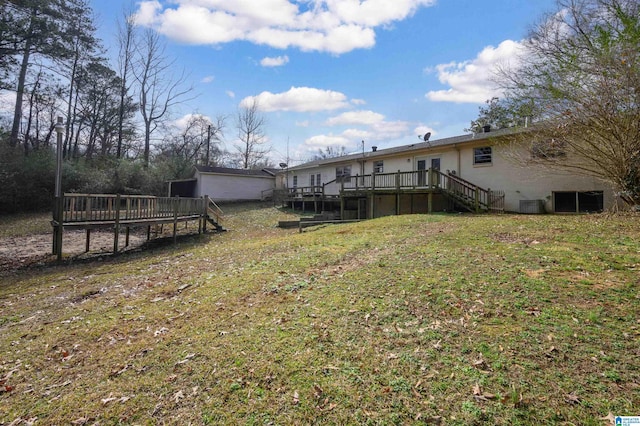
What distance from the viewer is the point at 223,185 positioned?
29.1m

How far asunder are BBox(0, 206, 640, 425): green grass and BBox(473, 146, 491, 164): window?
891cm

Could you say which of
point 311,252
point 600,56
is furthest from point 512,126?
point 311,252

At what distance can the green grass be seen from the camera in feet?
9.06

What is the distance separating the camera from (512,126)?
13.6 m

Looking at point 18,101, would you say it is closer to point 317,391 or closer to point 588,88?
point 317,391

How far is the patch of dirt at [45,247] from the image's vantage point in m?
11.0

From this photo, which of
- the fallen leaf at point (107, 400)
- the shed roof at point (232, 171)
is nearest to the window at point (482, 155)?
the fallen leaf at point (107, 400)

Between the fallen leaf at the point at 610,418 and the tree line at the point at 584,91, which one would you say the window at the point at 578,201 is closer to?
the tree line at the point at 584,91

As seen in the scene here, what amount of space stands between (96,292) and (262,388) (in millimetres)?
5952

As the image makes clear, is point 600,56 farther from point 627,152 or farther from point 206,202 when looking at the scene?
point 206,202

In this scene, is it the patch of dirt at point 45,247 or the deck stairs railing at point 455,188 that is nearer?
the patch of dirt at point 45,247

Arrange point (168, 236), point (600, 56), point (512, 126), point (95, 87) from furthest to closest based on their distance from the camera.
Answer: point (95, 87), point (168, 236), point (512, 126), point (600, 56)

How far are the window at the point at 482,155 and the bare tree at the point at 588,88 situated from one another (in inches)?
116

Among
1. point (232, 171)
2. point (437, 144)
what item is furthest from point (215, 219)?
point (437, 144)
